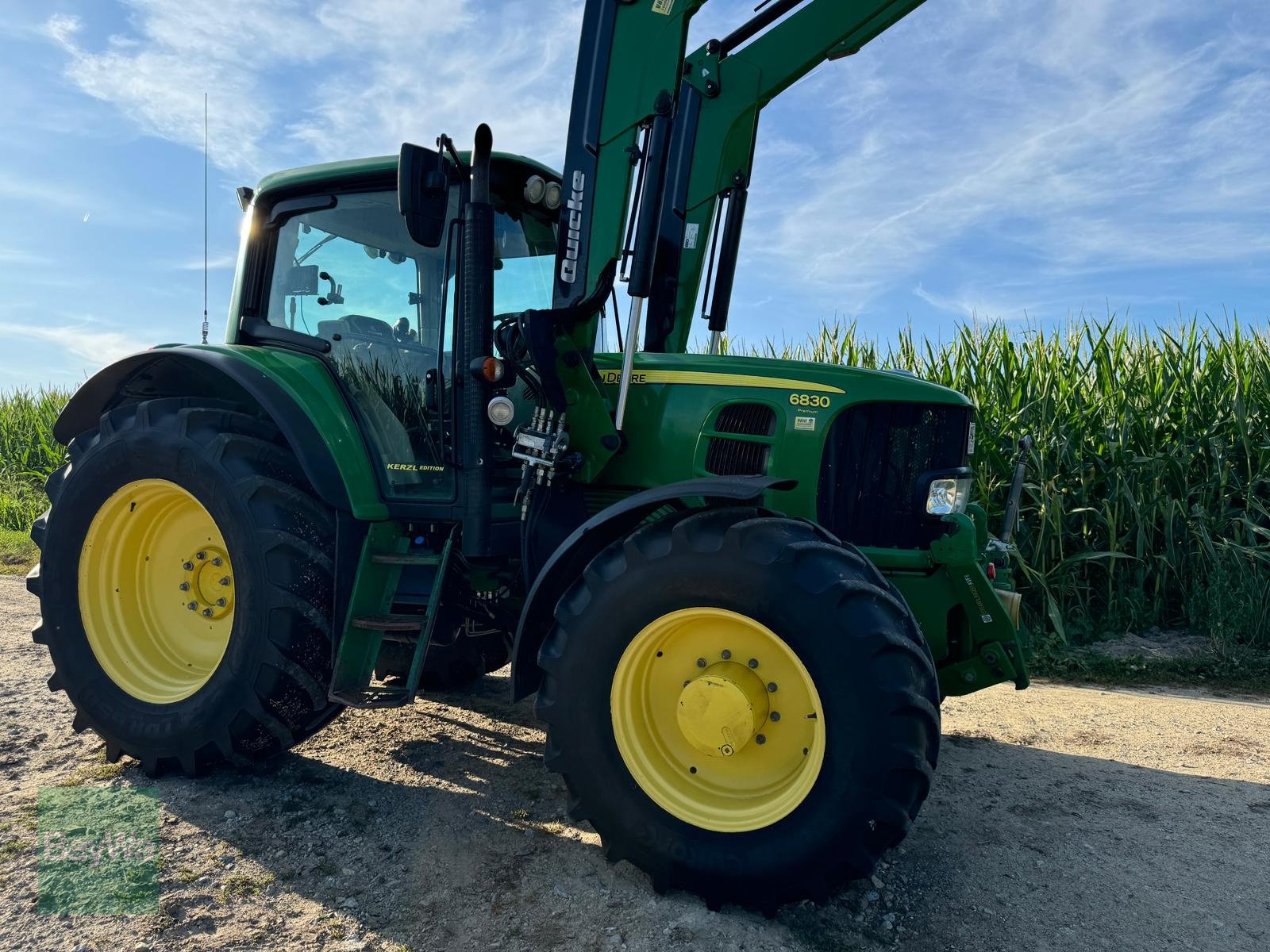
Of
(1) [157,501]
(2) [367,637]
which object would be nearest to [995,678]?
(2) [367,637]

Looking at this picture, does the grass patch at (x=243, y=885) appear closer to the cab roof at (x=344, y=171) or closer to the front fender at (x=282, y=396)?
the front fender at (x=282, y=396)

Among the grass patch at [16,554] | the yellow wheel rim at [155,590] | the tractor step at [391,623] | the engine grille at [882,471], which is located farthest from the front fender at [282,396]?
the grass patch at [16,554]

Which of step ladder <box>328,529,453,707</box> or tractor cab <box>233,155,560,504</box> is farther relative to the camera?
tractor cab <box>233,155,560,504</box>

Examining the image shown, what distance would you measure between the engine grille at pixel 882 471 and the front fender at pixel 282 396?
1.82 m

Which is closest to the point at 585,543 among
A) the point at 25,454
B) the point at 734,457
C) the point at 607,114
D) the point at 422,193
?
the point at 734,457

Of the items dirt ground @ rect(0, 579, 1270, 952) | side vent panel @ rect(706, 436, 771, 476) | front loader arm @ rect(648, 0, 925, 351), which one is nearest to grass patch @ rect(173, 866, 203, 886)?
dirt ground @ rect(0, 579, 1270, 952)

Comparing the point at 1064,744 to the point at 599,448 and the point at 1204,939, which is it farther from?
the point at 599,448

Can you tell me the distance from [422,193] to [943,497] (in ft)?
7.54

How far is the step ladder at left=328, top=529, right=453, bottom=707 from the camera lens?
332 centimetres

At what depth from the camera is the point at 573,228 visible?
343cm

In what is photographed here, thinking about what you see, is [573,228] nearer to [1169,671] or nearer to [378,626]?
[378,626]

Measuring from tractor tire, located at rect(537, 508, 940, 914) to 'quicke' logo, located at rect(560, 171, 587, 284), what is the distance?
3.87 feet

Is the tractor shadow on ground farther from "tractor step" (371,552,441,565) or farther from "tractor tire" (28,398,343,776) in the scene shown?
"tractor step" (371,552,441,565)

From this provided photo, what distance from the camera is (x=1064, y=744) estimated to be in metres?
4.53
